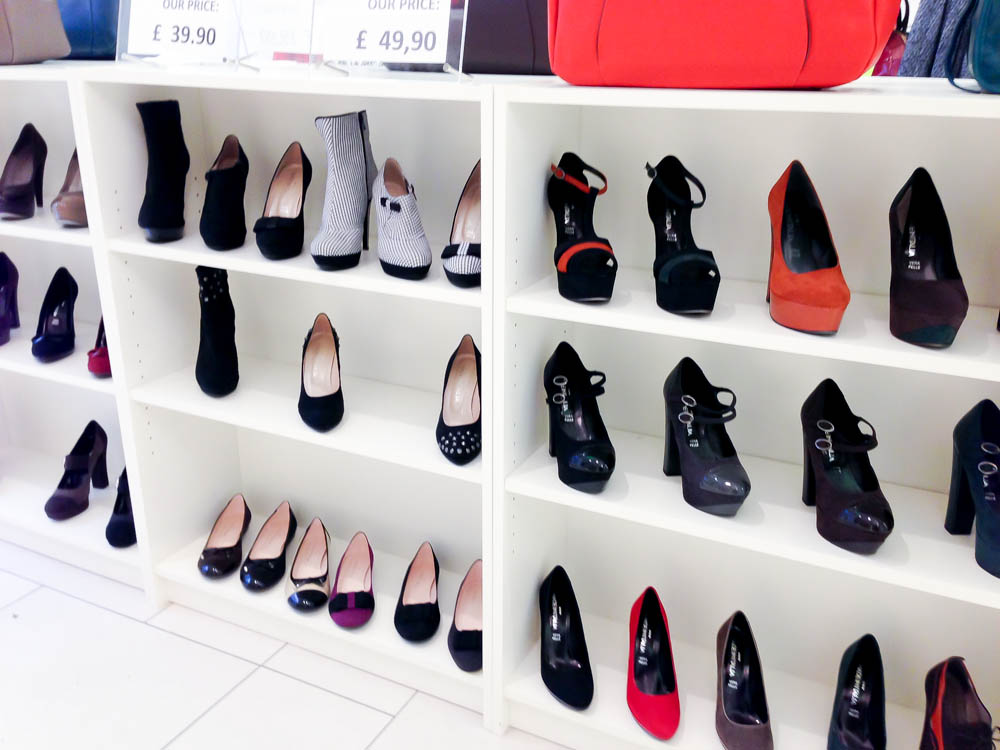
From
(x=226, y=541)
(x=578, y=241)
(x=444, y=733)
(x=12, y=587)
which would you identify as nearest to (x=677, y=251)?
(x=578, y=241)

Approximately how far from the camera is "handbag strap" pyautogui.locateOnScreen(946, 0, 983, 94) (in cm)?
114

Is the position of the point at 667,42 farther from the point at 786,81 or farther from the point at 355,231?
the point at 355,231

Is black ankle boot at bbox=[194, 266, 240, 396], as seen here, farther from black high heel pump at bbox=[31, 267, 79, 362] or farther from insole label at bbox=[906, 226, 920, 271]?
insole label at bbox=[906, 226, 920, 271]

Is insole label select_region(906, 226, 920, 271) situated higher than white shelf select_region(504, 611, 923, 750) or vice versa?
insole label select_region(906, 226, 920, 271)

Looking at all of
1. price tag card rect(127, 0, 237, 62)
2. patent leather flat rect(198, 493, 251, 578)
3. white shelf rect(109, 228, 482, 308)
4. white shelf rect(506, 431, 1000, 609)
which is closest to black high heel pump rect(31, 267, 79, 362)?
white shelf rect(109, 228, 482, 308)

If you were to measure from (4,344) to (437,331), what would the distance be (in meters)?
1.23

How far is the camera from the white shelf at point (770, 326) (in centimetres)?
117

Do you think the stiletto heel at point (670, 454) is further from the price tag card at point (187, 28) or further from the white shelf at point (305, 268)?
the price tag card at point (187, 28)

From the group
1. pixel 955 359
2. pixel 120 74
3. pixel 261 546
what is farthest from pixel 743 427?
pixel 120 74

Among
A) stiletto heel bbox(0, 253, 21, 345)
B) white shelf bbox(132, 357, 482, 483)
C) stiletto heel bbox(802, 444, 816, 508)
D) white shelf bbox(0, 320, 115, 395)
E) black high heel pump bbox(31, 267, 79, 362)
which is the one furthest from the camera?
stiletto heel bbox(0, 253, 21, 345)

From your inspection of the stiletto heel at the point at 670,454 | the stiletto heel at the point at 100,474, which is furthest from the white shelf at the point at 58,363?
the stiletto heel at the point at 670,454

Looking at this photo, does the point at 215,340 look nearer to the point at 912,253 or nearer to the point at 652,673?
the point at 652,673

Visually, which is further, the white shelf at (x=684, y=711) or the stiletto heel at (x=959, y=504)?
the white shelf at (x=684, y=711)

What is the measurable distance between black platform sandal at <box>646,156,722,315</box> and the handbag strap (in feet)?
1.23
